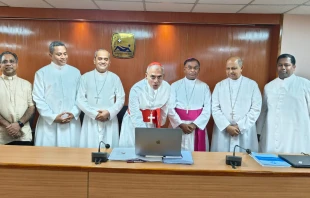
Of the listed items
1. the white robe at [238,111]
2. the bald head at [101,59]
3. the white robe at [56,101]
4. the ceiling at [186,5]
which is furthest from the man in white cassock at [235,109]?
the white robe at [56,101]

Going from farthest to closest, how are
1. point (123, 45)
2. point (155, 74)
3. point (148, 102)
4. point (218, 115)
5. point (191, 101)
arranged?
1. point (123, 45)
2. point (191, 101)
3. point (218, 115)
4. point (148, 102)
5. point (155, 74)

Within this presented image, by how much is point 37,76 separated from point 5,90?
41 cm

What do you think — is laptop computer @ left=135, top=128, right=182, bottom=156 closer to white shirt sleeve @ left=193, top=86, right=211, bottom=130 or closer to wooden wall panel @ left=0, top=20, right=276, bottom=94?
white shirt sleeve @ left=193, top=86, right=211, bottom=130

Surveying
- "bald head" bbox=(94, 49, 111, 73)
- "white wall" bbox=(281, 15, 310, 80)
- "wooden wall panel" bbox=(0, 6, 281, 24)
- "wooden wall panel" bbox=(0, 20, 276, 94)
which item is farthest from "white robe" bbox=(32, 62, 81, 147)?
"white wall" bbox=(281, 15, 310, 80)

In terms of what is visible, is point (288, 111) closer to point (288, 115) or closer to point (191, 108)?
point (288, 115)

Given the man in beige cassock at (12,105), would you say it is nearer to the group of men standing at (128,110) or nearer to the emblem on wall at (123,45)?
the group of men standing at (128,110)

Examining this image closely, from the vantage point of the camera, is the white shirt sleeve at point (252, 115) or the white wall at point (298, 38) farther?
the white wall at point (298, 38)

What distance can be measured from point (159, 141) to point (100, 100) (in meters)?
1.51

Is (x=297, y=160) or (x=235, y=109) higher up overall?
(x=235, y=109)

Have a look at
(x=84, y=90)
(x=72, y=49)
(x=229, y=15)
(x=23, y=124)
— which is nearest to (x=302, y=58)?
(x=229, y=15)

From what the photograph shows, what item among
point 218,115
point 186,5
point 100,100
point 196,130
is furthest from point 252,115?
point 100,100

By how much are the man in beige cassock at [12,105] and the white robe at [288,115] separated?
10.0 feet

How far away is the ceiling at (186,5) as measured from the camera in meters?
3.50

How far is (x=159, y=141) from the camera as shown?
194 cm
